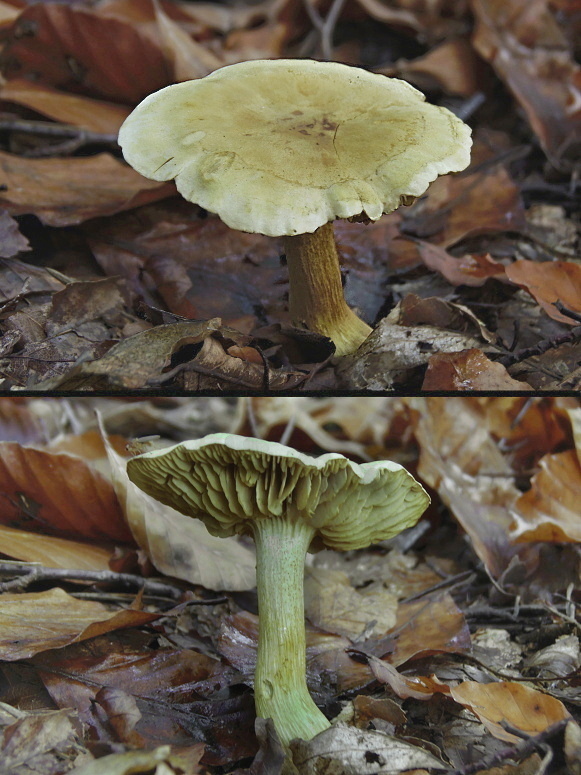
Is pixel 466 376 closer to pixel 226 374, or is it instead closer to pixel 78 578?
pixel 226 374

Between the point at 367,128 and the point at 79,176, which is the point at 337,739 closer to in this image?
the point at 367,128

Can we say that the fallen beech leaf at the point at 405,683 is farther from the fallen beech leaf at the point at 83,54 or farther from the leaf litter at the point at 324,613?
the fallen beech leaf at the point at 83,54

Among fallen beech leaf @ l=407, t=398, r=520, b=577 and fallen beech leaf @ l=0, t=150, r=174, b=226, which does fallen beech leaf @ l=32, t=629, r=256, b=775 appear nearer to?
fallen beech leaf @ l=407, t=398, r=520, b=577

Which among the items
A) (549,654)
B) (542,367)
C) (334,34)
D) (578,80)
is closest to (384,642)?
(549,654)

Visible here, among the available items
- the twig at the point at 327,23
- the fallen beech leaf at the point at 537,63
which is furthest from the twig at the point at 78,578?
the twig at the point at 327,23

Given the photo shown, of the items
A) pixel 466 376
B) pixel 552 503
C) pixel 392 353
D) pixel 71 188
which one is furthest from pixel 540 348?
pixel 71 188
